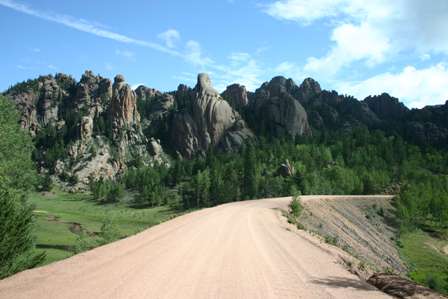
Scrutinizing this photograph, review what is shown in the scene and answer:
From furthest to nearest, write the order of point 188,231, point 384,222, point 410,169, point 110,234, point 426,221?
point 410,169 → point 426,221 → point 384,222 → point 110,234 → point 188,231

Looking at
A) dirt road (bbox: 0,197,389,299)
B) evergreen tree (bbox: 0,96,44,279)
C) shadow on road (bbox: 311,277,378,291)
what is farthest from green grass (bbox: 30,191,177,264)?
shadow on road (bbox: 311,277,378,291)

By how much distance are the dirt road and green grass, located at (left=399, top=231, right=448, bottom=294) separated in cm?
3152

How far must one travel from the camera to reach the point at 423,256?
227ft

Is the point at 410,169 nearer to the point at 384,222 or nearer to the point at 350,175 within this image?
the point at 350,175

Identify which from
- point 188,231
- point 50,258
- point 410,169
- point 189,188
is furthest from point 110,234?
point 410,169

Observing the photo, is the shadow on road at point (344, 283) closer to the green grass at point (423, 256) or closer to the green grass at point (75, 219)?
the green grass at point (75, 219)

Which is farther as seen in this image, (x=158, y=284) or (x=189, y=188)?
(x=189, y=188)

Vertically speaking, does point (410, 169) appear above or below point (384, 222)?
above

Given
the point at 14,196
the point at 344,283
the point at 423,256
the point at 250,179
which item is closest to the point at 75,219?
the point at 250,179

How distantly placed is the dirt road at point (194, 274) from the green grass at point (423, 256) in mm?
31517

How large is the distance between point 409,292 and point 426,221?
343 feet

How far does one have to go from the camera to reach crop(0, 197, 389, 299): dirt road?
13367 millimetres

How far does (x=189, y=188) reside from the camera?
132500 millimetres

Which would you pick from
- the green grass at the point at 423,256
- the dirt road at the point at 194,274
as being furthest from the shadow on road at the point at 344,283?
the green grass at the point at 423,256
